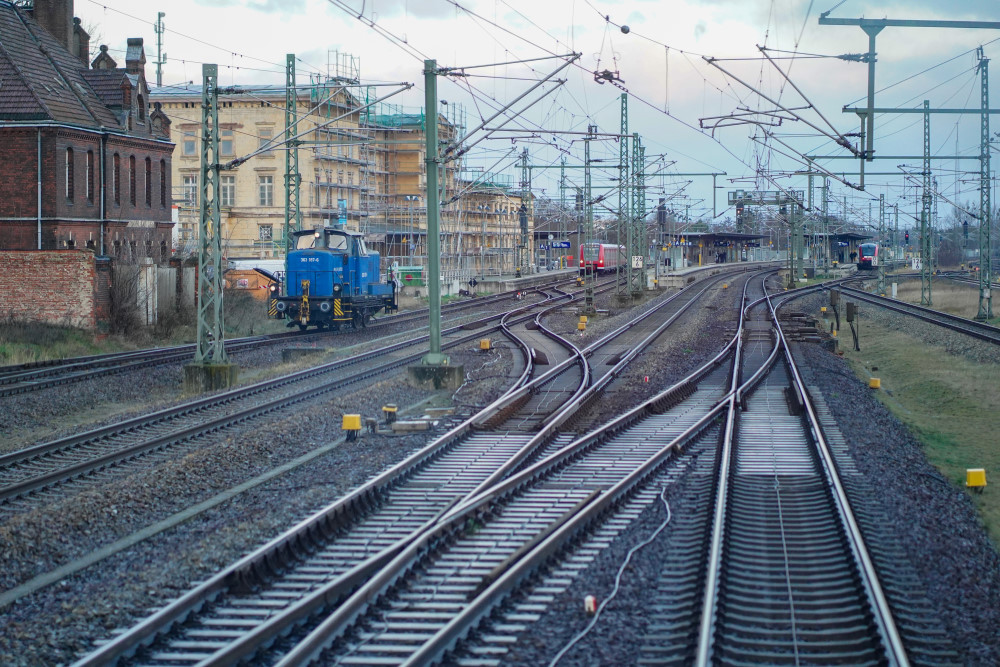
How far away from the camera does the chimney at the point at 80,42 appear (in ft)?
130

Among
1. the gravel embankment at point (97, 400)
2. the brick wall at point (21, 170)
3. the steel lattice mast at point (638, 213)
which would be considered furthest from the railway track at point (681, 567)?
the steel lattice mast at point (638, 213)

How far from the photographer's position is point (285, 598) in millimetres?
7449

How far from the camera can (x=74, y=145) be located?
32.4 meters

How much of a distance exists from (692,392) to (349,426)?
7591 millimetres

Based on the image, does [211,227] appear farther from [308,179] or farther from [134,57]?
[308,179]

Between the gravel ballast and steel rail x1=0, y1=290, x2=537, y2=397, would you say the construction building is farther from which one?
the gravel ballast

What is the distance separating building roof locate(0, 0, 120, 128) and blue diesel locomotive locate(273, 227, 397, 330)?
8.42m

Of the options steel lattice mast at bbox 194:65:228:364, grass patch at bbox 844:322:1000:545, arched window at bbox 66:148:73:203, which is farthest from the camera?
arched window at bbox 66:148:73:203

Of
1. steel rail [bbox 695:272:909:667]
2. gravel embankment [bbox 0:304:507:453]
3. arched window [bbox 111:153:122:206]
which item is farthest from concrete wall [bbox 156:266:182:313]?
steel rail [bbox 695:272:909:667]

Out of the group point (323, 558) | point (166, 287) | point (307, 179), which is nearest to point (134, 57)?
point (166, 287)

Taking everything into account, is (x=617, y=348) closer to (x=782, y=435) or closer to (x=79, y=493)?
(x=782, y=435)

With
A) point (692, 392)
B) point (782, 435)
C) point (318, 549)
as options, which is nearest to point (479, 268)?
point (692, 392)

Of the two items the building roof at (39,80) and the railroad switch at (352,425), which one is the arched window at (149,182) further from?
the railroad switch at (352,425)

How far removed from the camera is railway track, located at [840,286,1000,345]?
29.5 m
